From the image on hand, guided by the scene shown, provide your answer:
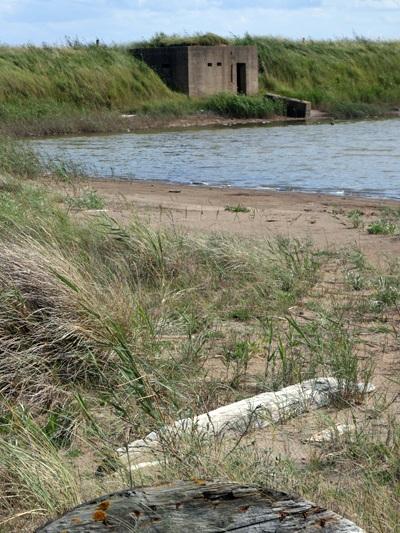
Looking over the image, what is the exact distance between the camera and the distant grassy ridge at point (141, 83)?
34125 mm

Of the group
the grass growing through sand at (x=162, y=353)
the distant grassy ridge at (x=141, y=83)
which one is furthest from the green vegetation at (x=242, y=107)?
the grass growing through sand at (x=162, y=353)

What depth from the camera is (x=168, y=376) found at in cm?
521

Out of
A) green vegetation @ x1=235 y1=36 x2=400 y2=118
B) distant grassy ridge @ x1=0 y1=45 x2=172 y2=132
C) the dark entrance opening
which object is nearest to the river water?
distant grassy ridge @ x1=0 y1=45 x2=172 y2=132

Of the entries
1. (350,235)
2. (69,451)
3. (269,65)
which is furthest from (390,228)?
(269,65)

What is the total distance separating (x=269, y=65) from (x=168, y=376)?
40.7 metres

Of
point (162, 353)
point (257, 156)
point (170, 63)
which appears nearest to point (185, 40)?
point (170, 63)

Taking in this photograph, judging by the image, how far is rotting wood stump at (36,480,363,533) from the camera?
8.55ft

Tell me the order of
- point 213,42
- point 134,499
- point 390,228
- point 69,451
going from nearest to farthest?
point 134,499 < point 69,451 < point 390,228 < point 213,42

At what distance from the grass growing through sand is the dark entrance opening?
33539 mm

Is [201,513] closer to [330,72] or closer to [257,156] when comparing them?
[257,156]

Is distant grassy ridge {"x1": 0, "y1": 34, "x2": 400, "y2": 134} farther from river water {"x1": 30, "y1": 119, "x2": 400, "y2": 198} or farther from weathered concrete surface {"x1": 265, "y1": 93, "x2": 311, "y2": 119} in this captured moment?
river water {"x1": 30, "y1": 119, "x2": 400, "y2": 198}

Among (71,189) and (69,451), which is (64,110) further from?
(69,451)

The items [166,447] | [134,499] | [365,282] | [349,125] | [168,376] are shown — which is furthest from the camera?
[349,125]

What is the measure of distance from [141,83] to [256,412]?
3580 cm
